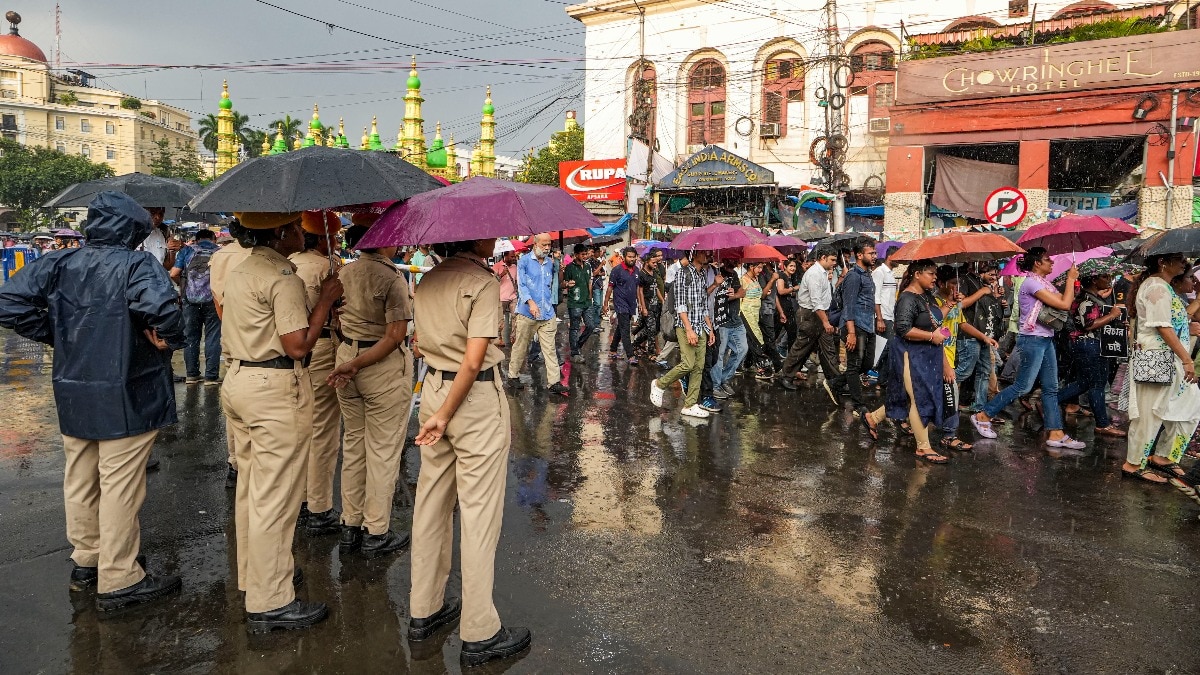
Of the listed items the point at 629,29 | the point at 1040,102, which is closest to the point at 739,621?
the point at 1040,102

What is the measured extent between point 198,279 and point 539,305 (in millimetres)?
3753

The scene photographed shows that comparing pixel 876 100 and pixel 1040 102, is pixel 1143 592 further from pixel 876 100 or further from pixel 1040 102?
pixel 876 100

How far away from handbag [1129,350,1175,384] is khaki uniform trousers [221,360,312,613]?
586cm

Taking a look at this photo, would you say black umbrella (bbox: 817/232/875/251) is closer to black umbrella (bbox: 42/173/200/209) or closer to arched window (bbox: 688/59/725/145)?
black umbrella (bbox: 42/173/200/209)

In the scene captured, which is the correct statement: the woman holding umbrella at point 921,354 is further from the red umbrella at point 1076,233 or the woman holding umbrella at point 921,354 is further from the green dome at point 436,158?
the green dome at point 436,158

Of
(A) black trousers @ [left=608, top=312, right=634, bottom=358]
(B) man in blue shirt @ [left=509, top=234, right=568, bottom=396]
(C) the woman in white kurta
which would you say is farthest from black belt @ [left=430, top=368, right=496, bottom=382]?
(A) black trousers @ [left=608, top=312, right=634, bottom=358]

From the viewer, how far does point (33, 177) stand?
165ft

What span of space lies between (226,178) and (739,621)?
311cm

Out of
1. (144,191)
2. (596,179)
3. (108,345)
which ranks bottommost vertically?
(108,345)

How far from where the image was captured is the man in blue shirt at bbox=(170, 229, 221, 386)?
29.1ft

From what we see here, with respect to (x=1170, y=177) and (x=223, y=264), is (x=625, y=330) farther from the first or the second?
(x=1170, y=177)

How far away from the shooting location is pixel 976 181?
21.7 m

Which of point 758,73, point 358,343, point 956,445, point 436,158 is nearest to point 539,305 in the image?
point 956,445

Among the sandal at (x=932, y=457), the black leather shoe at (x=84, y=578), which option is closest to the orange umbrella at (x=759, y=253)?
the sandal at (x=932, y=457)
